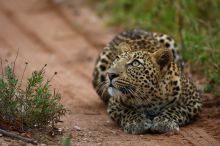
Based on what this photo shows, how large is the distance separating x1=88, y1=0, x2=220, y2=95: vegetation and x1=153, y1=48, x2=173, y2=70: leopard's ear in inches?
39.9

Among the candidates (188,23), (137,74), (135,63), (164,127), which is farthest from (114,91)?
(188,23)

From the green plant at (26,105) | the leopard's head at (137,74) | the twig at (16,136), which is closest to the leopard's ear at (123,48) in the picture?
the leopard's head at (137,74)

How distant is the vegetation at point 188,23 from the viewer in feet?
36.6

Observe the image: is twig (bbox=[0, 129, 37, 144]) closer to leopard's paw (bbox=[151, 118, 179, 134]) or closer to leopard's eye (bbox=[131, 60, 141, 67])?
leopard's paw (bbox=[151, 118, 179, 134])

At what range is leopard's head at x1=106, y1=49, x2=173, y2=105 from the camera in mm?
9234

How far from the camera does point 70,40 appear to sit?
15617 mm

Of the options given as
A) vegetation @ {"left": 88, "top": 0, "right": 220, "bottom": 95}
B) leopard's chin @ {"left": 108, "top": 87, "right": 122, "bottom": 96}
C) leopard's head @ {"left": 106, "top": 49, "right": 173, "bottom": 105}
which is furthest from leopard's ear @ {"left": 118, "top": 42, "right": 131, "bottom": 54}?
vegetation @ {"left": 88, "top": 0, "right": 220, "bottom": 95}

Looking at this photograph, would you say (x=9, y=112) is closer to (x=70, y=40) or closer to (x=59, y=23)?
(x=70, y=40)

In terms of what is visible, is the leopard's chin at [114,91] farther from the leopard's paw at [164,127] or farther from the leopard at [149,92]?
the leopard's paw at [164,127]

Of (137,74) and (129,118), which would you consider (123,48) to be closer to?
(137,74)

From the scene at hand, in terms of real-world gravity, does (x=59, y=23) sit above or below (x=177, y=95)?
above

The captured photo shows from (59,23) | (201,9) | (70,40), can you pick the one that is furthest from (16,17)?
(201,9)

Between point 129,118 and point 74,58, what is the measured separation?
16.5 feet

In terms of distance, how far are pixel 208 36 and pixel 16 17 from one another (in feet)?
22.2
